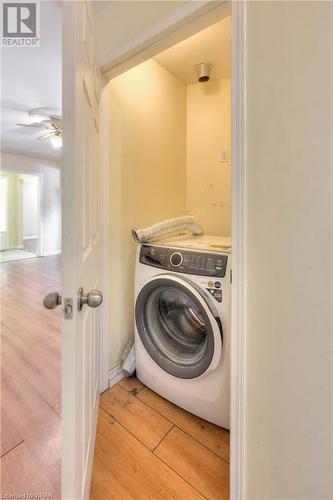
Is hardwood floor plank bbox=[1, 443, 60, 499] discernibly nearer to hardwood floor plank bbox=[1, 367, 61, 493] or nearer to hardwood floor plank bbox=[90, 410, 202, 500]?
hardwood floor plank bbox=[1, 367, 61, 493]

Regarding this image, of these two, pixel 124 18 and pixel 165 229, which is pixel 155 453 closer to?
pixel 165 229

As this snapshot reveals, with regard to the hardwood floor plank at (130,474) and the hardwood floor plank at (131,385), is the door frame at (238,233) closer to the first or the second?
the hardwood floor plank at (130,474)

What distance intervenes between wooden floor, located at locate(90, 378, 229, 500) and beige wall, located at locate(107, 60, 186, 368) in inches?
13.7

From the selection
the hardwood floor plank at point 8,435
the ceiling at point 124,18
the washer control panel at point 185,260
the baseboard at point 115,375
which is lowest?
the hardwood floor plank at point 8,435

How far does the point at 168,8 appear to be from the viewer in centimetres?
104

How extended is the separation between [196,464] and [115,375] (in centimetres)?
72

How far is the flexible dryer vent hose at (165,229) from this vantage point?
1445mm

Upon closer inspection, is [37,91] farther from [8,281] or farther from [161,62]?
[8,281]

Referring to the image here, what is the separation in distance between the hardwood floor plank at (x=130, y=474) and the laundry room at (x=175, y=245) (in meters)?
0.04

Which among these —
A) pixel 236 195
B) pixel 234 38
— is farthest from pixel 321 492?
pixel 234 38

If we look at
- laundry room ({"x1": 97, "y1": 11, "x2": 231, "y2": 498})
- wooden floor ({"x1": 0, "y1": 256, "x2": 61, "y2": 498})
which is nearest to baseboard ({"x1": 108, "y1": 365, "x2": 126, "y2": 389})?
laundry room ({"x1": 97, "y1": 11, "x2": 231, "y2": 498})

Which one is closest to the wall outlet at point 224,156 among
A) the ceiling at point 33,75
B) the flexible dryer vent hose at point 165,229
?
the flexible dryer vent hose at point 165,229

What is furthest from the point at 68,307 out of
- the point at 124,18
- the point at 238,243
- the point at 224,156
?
the point at 224,156

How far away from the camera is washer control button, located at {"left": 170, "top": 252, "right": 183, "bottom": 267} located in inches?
49.7
